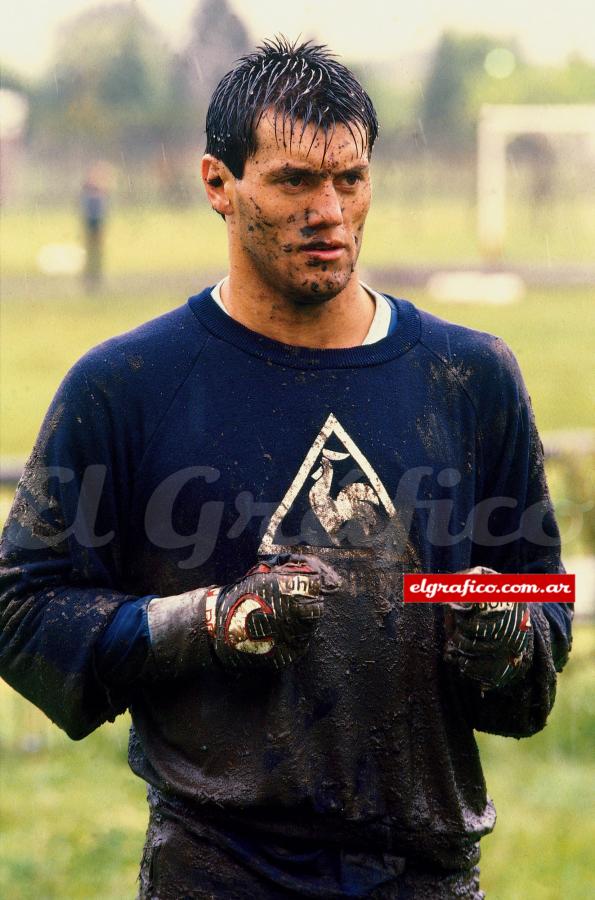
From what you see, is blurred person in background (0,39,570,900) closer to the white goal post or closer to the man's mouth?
the man's mouth

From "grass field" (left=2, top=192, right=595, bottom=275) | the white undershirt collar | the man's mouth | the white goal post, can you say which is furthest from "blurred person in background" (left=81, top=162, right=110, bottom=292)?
the man's mouth

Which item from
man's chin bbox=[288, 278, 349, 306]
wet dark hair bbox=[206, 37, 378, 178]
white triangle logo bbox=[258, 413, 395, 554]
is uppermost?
wet dark hair bbox=[206, 37, 378, 178]

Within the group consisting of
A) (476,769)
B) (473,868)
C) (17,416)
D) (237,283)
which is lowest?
(17,416)

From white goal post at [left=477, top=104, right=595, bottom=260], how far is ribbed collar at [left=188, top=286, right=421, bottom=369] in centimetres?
3380

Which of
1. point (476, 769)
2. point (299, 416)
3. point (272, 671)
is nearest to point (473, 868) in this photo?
point (476, 769)

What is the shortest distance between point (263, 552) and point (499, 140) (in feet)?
151

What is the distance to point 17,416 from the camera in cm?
2045

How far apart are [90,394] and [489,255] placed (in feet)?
125

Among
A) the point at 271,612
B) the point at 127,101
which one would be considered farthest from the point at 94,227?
the point at 271,612

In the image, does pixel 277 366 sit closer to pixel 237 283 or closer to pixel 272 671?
pixel 237 283

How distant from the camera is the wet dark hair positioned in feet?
9.37

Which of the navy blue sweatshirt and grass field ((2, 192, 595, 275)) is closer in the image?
the navy blue sweatshirt

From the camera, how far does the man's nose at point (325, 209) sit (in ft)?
9.30

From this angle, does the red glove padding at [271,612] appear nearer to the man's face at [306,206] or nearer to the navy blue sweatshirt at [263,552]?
the navy blue sweatshirt at [263,552]
